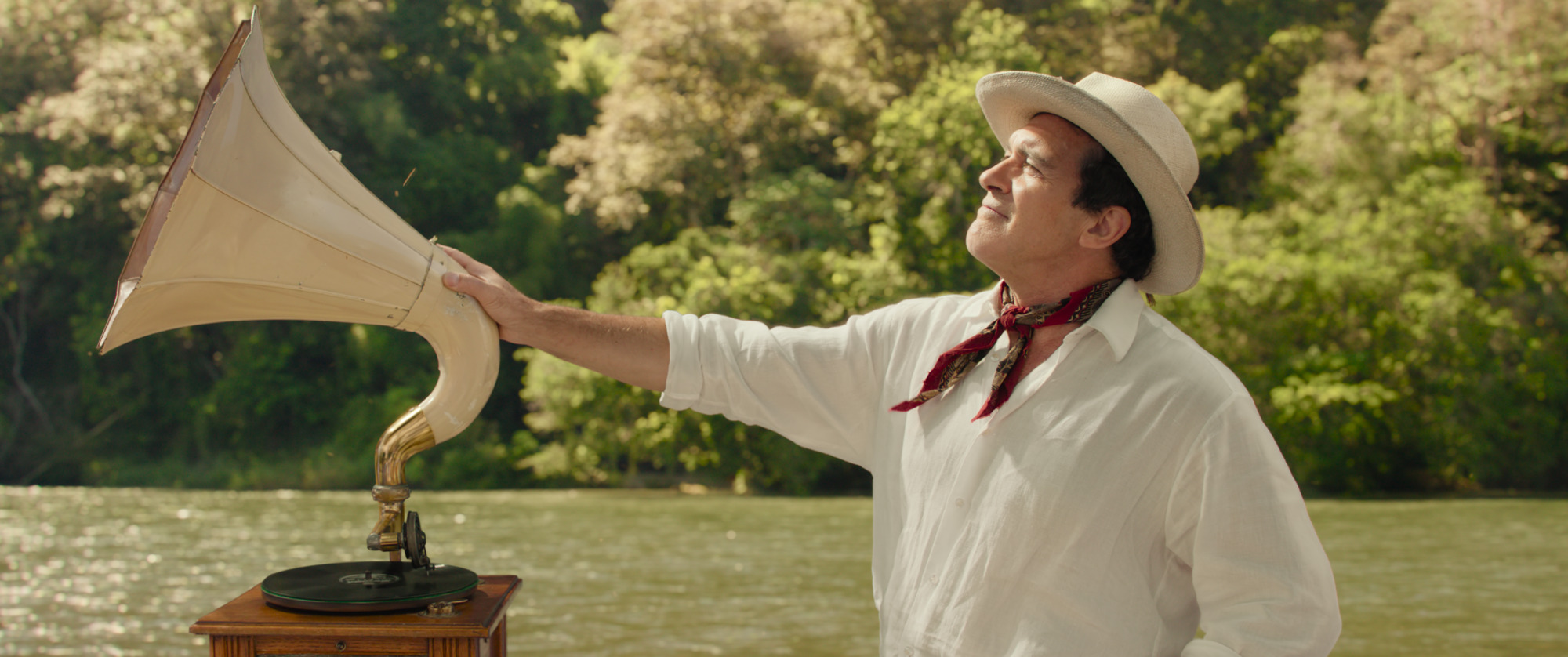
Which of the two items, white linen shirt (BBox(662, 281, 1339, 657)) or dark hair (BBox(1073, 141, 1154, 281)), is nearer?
white linen shirt (BBox(662, 281, 1339, 657))

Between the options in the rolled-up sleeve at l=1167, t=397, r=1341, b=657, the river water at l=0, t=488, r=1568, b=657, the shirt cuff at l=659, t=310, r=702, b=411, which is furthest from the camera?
the river water at l=0, t=488, r=1568, b=657

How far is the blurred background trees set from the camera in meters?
15.0

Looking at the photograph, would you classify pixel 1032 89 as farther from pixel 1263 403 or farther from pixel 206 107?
pixel 1263 403

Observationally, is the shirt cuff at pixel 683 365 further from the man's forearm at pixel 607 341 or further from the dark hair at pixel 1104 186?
the dark hair at pixel 1104 186

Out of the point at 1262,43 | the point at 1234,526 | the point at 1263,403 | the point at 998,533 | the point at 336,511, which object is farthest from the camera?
the point at 1262,43

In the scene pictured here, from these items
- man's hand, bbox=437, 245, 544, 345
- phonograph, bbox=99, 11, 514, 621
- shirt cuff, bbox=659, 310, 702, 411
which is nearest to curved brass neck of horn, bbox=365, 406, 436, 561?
phonograph, bbox=99, 11, 514, 621

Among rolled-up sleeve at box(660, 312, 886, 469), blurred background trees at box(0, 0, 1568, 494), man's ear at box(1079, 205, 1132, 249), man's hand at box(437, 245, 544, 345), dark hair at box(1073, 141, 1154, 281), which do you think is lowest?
rolled-up sleeve at box(660, 312, 886, 469)

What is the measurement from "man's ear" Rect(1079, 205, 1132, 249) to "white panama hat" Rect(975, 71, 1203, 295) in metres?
0.04

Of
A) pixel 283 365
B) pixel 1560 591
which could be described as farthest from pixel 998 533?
pixel 283 365

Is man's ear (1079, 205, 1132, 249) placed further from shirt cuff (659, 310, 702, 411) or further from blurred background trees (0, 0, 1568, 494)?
blurred background trees (0, 0, 1568, 494)

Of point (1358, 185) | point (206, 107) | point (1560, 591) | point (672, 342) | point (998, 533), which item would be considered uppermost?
point (1358, 185)

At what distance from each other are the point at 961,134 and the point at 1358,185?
5.29m

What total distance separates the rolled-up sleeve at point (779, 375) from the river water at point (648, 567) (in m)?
5.57

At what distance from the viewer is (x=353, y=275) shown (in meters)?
1.69
